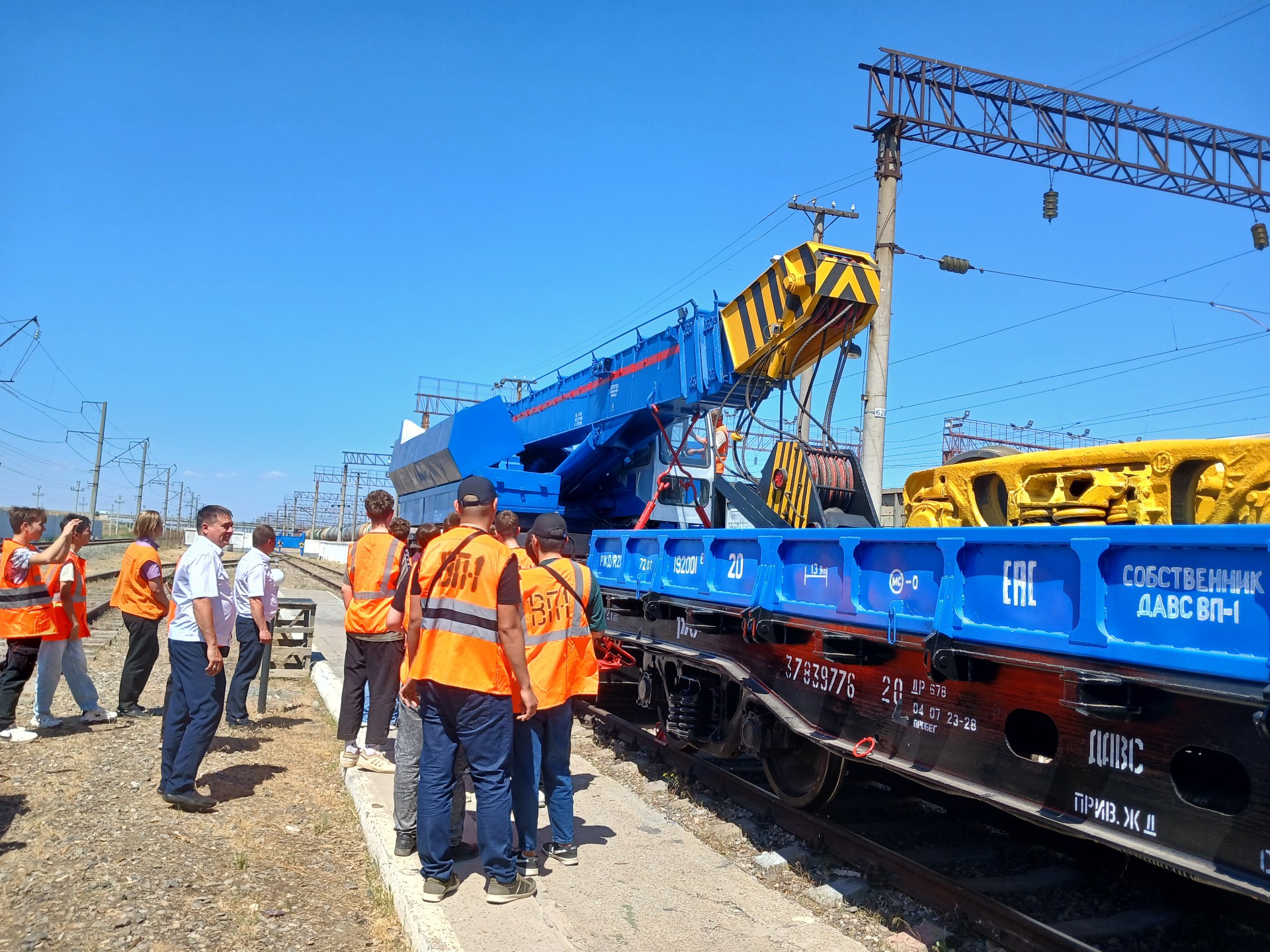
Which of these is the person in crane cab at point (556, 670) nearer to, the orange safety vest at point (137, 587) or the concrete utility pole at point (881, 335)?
the orange safety vest at point (137, 587)

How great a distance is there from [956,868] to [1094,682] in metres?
2.27

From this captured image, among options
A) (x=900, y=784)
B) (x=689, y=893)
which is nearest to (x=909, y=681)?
(x=689, y=893)

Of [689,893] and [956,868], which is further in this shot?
[956,868]

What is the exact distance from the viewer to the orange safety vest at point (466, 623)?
13.1 feet

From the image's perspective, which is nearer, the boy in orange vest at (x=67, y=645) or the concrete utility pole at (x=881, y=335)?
the boy in orange vest at (x=67, y=645)

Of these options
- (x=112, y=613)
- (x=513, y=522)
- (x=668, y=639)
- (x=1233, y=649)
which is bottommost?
(x=112, y=613)

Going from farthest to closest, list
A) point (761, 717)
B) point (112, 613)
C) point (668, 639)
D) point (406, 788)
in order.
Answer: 1. point (112, 613)
2. point (668, 639)
3. point (761, 717)
4. point (406, 788)

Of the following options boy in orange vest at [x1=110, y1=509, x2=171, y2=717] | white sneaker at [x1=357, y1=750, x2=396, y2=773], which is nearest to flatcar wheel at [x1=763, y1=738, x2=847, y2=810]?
white sneaker at [x1=357, y1=750, x2=396, y2=773]

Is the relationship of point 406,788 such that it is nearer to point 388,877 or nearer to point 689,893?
point 388,877

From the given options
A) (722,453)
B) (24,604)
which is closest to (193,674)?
(24,604)

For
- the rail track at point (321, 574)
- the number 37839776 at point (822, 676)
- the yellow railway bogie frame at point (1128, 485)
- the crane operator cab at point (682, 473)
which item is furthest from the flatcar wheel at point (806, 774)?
the rail track at point (321, 574)

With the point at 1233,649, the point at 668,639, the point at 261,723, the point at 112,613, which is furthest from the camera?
the point at 112,613

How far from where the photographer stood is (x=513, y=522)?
16.0ft

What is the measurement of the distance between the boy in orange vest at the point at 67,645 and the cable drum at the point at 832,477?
581 centimetres
